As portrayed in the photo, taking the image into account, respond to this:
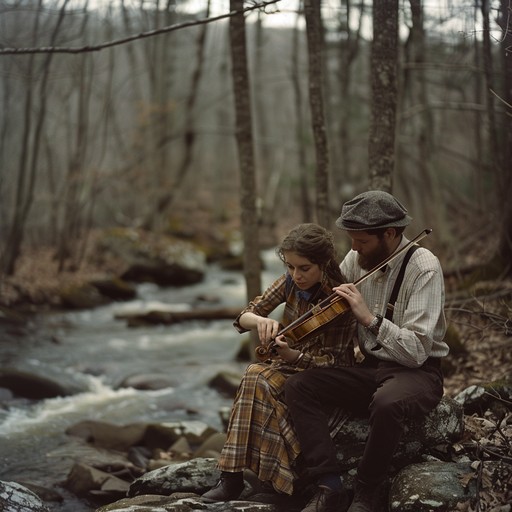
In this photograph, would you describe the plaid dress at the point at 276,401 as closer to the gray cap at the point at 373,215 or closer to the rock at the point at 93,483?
the gray cap at the point at 373,215

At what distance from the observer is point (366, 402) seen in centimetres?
412

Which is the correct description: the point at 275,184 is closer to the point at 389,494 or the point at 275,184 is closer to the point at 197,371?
the point at 197,371

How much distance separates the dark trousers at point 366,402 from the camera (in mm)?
3723

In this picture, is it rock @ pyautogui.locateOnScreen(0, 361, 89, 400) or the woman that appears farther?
rock @ pyautogui.locateOnScreen(0, 361, 89, 400)

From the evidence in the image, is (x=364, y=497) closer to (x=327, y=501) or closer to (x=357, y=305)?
(x=327, y=501)

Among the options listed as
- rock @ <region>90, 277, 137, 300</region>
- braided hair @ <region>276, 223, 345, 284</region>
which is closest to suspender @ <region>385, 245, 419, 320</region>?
braided hair @ <region>276, 223, 345, 284</region>

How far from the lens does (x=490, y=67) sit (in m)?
8.53

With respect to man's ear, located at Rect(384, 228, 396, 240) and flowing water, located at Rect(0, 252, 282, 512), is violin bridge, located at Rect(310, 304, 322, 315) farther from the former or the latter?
flowing water, located at Rect(0, 252, 282, 512)

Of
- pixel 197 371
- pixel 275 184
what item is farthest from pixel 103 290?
pixel 275 184

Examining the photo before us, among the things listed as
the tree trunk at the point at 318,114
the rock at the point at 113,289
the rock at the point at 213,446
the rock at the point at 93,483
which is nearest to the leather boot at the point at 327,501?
the rock at the point at 93,483

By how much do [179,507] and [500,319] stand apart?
283 cm

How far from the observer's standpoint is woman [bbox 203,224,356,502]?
4.01 meters

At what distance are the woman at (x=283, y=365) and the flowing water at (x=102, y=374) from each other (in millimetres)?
1998

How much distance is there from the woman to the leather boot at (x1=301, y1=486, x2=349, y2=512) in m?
0.18
